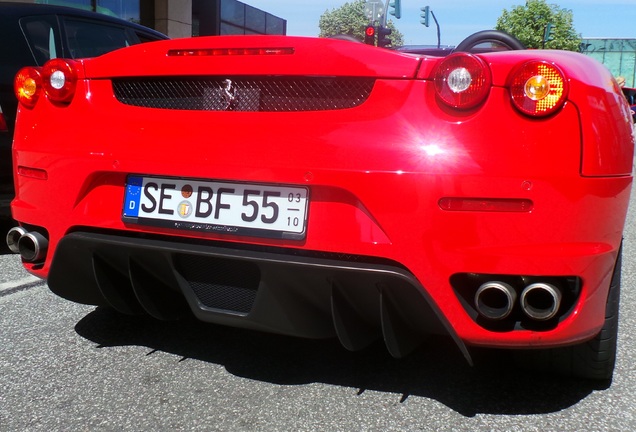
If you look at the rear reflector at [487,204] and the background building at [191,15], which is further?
the background building at [191,15]

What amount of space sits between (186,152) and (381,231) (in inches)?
27.0

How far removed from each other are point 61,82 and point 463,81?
4.73ft

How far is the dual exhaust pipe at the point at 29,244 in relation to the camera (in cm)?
262

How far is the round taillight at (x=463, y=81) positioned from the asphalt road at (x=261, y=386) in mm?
980

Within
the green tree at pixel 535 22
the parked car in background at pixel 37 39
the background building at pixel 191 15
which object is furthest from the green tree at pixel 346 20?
the parked car in background at pixel 37 39

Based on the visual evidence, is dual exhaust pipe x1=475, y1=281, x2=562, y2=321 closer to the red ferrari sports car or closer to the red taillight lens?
the red ferrari sports car

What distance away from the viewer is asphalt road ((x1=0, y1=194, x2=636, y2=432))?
220 cm

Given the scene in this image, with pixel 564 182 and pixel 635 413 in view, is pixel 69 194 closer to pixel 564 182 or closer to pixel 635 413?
pixel 564 182

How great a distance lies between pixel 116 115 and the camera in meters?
2.44

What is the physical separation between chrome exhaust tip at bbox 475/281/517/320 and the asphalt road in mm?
386

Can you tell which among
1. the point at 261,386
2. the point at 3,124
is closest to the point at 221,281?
the point at 261,386

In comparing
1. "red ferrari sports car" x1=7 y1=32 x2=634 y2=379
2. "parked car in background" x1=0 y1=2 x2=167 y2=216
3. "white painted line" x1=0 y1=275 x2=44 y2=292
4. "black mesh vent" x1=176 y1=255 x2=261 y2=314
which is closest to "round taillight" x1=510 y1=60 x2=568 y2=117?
"red ferrari sports car" x1=7 y1=32 x2=634 y2=379

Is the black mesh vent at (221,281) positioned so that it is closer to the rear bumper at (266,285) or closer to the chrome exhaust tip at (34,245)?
the rear bumper at (266,285)

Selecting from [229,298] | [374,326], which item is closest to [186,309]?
[229,298]
